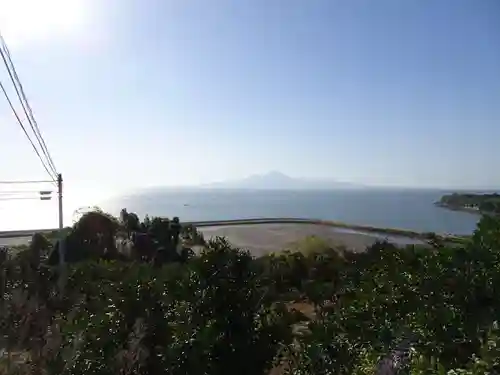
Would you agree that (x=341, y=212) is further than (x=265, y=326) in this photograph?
Yes

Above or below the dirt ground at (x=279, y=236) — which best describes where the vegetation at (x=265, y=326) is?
above

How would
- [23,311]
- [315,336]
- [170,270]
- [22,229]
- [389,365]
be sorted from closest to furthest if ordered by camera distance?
[389,365] < [315,336] < [170,270] < [23,311] < [22,229]

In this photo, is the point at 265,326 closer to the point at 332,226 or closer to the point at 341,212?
the point at 332,226

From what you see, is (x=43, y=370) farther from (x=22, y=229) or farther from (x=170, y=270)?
(x=22, y=229)

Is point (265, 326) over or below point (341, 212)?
over

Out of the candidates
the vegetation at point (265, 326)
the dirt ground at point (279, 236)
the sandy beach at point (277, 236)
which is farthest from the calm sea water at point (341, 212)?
the vegetation at point (265, 326)

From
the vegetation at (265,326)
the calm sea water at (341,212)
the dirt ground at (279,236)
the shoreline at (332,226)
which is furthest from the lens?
the calm sea water at (341,212)

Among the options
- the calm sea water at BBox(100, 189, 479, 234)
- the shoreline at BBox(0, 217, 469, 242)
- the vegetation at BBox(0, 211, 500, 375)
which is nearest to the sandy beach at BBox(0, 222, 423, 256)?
the shoreline at BBox(0, 217, 469, 242)

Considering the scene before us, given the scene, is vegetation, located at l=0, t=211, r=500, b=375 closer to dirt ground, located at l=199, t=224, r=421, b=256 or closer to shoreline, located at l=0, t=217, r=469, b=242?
dirt ground, located at l=199, t=224, r=421, b=256

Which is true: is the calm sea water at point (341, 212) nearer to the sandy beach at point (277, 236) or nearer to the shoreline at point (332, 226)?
the shoreline at point (332, 226)

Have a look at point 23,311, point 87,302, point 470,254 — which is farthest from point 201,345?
point 23,311

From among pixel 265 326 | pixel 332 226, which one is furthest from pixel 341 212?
pixel 265 326
